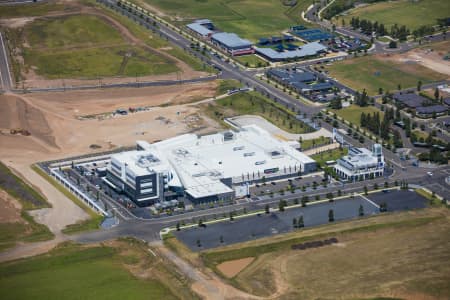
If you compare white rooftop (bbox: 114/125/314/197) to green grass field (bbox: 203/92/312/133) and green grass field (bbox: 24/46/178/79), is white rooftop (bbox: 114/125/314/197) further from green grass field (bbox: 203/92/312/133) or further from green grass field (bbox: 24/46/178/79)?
green grass field (bbox: 24/46/178/79)

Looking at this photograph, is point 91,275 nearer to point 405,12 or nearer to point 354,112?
point 354,112

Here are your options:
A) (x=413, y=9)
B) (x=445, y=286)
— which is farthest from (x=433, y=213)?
(x=413, y=9)

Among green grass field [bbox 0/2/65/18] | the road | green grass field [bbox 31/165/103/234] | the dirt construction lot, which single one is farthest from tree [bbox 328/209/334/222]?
green grass field [bbox 0/2/65/18]

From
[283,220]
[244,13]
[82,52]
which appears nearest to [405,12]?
[244,13]

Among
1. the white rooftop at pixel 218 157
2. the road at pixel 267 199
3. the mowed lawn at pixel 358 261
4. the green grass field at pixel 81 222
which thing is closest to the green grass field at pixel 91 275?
the road at pixel 267 199

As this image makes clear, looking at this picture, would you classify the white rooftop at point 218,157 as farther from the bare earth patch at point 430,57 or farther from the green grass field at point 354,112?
the bare earth patch at point 430,57

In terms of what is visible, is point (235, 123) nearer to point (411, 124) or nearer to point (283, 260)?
point (411, 124)

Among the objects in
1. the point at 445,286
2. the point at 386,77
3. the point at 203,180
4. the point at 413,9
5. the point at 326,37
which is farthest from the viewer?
the point at 413,9
